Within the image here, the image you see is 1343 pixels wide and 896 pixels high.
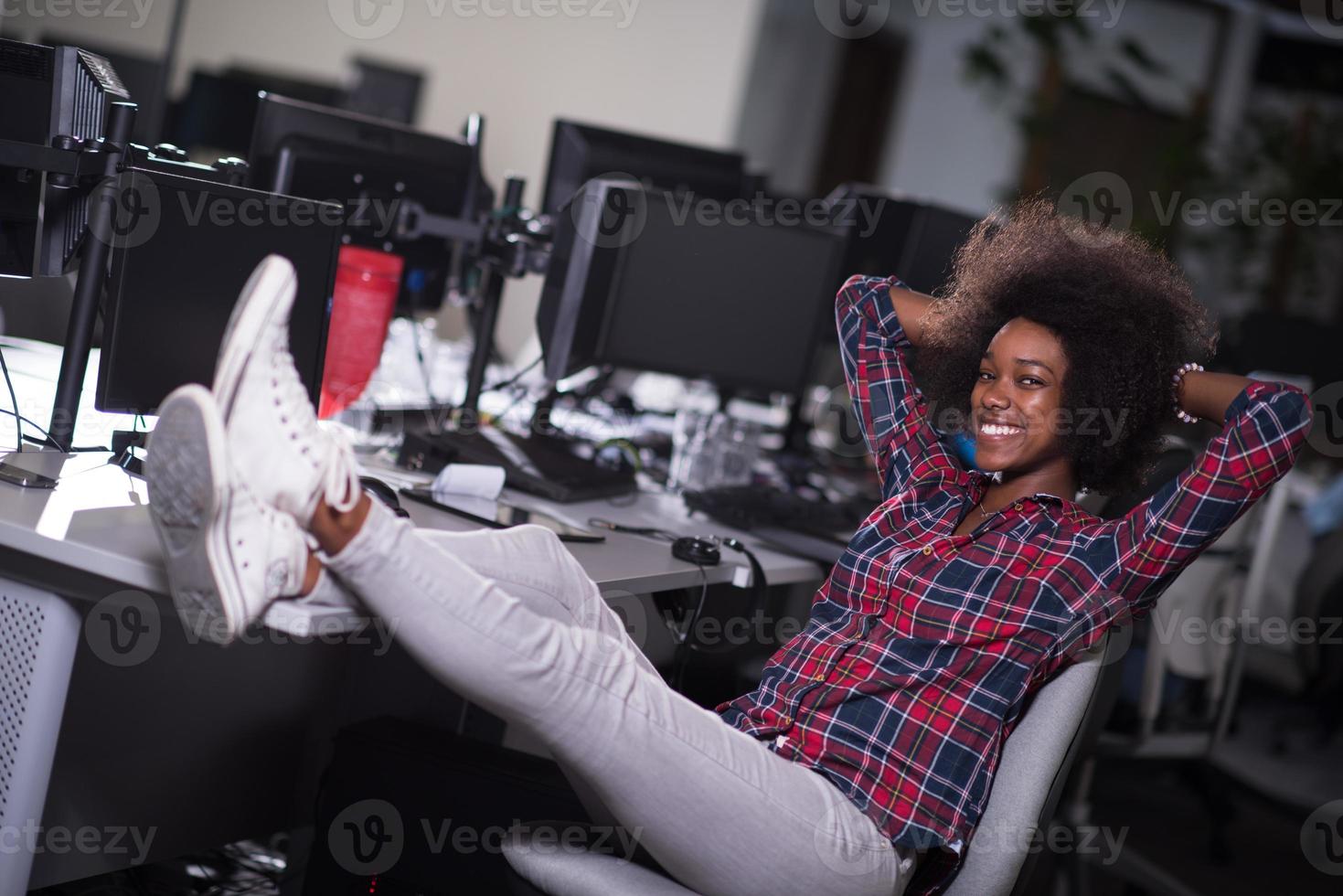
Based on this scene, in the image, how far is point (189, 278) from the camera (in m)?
1.72

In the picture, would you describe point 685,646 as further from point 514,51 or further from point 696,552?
point 514,51

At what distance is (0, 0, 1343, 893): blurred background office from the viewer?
3.24 m

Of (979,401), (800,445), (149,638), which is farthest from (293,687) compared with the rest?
(800,445)

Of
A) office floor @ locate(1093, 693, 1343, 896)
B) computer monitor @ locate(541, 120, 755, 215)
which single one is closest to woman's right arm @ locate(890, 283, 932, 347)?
computer monitor @ locate(541, 120, 755, 215)

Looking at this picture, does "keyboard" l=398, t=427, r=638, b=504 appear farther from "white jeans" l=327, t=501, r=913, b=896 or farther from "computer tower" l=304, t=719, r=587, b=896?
"white jeans" l=327, t=501, r=913, b=896

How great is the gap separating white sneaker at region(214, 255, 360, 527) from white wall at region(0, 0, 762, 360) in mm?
3585

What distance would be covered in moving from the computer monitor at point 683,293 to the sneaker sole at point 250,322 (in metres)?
1.05

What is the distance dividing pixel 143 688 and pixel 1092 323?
4.63 feet

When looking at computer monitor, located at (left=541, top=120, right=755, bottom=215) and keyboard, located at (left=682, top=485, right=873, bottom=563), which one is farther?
computer monitor, located at (left=541, top=120, right=755, bottom=215)

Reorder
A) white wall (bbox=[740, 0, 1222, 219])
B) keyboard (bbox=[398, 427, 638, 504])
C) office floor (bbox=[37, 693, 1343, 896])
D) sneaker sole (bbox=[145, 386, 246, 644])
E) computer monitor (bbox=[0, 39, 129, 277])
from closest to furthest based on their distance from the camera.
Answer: sneaker sole (bbox=[145, 386, 246, 644])
computer monitor (bbox=[0, 39, 129, 277])
keyboard (bbox=[398, 427, 638, 504])
office floor (bbox=[37, 693, 1343, 896])
white wall (bbox=[740, 0, 1222, 219])

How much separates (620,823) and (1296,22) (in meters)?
6.71

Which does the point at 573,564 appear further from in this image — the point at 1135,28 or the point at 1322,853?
the point at 1135,28

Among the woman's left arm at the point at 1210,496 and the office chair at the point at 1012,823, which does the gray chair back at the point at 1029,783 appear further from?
the woman's left arm at the point at 1210,496

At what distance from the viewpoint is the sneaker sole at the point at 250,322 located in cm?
121
